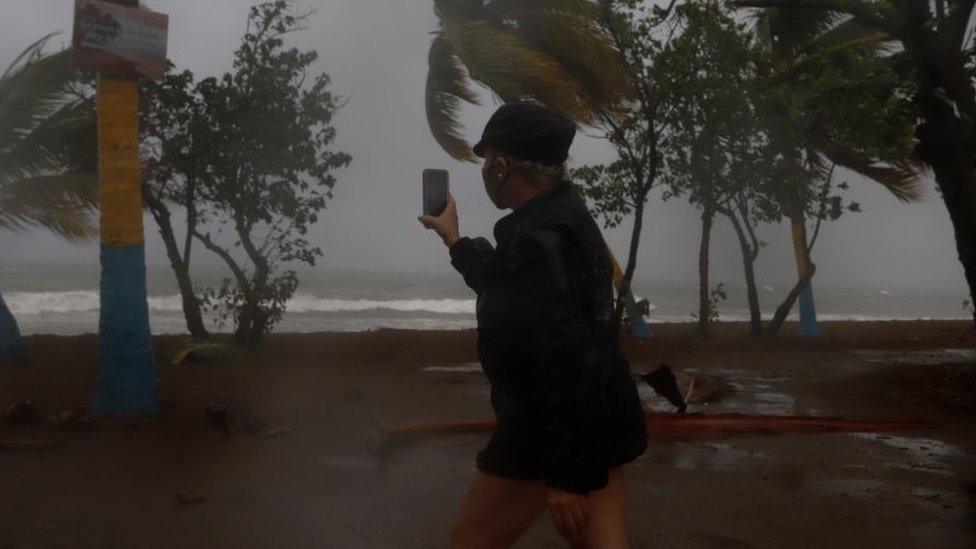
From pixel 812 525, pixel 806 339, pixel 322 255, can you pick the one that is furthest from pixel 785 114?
pixel 812 525

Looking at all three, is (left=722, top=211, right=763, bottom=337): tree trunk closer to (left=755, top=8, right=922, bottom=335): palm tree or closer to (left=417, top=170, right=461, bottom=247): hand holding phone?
(left=755, top=8, right=922, bottom=335): palm tree

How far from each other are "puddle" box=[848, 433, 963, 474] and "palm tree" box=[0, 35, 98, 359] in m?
8.84

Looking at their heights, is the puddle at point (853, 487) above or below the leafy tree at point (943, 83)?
below

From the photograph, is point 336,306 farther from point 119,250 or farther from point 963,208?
point 119,250

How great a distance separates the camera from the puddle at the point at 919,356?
39.9 feet

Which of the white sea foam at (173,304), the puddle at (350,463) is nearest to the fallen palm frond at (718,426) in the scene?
the puddle at (350,463)

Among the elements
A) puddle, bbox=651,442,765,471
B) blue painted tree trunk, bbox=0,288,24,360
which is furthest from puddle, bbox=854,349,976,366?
blue painted tree trunk, bbox=0,288,24,360

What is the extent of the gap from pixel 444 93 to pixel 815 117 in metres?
5.45

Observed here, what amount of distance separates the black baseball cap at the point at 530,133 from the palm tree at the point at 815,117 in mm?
9371

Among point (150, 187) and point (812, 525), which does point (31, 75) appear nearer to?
point (150, 187)

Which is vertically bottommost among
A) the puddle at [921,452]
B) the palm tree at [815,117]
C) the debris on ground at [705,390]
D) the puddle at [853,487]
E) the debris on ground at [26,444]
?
the debris on ground at [26,444]

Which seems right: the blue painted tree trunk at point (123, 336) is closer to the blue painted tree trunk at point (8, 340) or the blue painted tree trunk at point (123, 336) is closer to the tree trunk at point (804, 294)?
the blue painted tree trunk at point (8, 340)

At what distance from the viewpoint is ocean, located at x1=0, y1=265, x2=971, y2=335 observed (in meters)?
29.1

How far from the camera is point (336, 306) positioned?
127 ft
